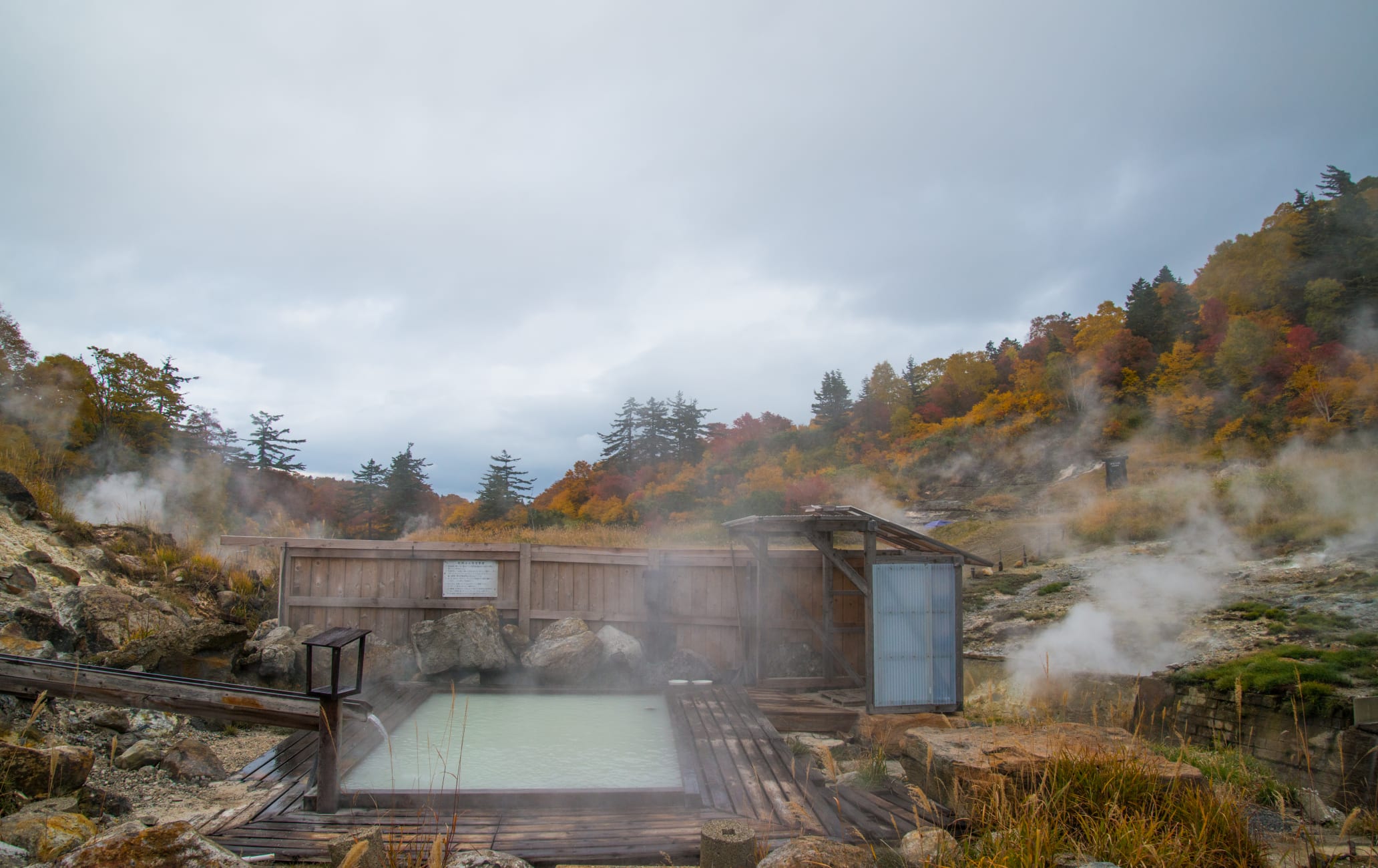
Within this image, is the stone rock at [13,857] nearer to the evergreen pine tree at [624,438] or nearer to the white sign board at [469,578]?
the white sign board at [469,578]

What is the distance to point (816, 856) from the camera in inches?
111

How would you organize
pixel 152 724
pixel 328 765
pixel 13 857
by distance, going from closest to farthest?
pixel 13 857, pixel 328 765, pixel 152 724

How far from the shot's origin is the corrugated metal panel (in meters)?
7.25

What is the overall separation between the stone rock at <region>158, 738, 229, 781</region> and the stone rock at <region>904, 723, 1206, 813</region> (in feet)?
16.7

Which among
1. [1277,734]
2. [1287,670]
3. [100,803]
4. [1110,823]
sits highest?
[1110,823]

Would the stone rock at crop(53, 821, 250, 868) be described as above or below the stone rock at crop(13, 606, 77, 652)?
below

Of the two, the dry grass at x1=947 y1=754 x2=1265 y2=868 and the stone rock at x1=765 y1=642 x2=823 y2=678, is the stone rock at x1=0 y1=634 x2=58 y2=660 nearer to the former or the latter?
the dry grass at x1=947 y1=754 x2=1265 y2=868

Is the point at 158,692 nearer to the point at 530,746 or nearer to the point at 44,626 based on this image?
the point at 44,626

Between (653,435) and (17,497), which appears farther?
(653,435)

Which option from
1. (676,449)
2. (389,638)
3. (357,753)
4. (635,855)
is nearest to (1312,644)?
(635,855)

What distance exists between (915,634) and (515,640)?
487 cm

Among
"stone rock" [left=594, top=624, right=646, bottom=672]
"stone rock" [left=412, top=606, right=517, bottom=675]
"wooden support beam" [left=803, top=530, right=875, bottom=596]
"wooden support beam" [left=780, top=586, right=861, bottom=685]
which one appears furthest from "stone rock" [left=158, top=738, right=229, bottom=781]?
"wooden support beam" [left=780, top=586, right=861, bottom=685]

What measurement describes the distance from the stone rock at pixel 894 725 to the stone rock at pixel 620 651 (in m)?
2.86

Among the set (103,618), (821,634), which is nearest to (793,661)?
(821,634)
